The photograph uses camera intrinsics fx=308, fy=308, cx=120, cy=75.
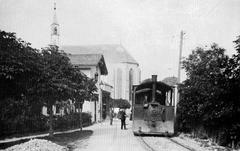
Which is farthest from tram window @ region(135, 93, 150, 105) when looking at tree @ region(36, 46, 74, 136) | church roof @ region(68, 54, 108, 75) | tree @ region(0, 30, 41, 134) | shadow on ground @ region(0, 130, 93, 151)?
church roof @ region(68, 54, 108, 75)

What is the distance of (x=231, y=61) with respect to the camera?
13.1 meters

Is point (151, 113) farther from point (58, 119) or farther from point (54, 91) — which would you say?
point (58, 119)

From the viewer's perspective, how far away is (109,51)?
278ft

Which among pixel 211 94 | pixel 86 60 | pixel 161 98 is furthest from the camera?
pixel 86 60

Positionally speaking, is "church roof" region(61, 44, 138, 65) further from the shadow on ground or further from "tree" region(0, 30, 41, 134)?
"tree" region(0, 30, 41, 134)

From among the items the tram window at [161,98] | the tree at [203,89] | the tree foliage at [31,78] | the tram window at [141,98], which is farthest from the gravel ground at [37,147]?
the tram window at [161,98]

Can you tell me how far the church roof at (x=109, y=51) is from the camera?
7939cm

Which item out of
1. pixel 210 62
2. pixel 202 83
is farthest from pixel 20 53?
pixel 210 62

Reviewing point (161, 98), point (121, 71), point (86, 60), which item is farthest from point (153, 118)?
point (121, 71)

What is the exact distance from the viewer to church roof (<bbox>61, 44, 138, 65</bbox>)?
7939 centimetres

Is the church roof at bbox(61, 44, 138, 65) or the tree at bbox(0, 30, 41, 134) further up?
the church roof at bbox(61, 44, 138, 65)

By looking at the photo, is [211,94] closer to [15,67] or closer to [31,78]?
[31,78]

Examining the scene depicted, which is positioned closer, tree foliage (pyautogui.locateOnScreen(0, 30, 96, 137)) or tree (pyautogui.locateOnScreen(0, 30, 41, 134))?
tree (pyautogui.locateOnScreen(0, 30, 41, 134))

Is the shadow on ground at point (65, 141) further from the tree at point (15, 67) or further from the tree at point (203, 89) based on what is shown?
the tree at point (203, 89)
